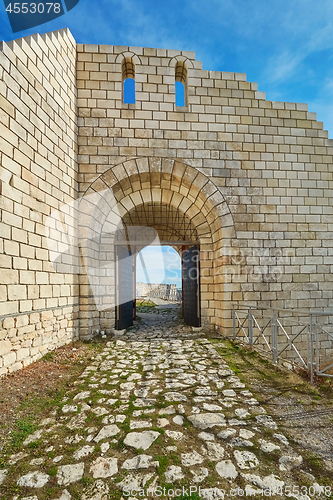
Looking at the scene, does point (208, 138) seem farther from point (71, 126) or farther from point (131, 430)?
point (131, 430)

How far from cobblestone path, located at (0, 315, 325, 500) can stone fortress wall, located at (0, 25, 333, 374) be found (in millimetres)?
2571

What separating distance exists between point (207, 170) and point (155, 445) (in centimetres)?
549

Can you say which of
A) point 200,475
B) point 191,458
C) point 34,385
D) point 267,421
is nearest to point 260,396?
point 267,421

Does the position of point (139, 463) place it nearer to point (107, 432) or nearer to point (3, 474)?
point (107, 432)

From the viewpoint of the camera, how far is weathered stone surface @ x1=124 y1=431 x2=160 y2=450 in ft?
7.63

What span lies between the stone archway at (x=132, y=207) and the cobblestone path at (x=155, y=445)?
2372 mm

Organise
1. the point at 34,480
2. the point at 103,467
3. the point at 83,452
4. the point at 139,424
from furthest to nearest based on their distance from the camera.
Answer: the point at 139,424 < the point at 83,452 < the point at 103,467 < the point at 34,480

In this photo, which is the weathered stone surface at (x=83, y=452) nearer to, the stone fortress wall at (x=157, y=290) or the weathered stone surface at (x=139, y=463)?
the weathered stone surface at (x=139, y=463)

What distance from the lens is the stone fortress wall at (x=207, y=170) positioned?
6.07 meters

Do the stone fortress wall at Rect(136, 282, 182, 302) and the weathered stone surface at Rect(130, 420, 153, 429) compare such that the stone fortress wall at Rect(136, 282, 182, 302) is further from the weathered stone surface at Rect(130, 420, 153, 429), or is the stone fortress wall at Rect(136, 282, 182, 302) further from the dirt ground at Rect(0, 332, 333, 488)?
the weathered stone surface at Rect(130, 420, 153, 429)

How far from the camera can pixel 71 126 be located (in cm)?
579

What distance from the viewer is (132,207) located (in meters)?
6.85

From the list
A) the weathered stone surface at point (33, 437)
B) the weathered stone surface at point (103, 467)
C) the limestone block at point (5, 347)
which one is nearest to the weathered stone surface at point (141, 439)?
the weathered stone surface at point (103, 467)

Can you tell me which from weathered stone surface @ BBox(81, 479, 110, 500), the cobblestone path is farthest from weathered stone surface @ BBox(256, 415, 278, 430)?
weathered stone surface @ BBox(81, 479, 110, 500)
